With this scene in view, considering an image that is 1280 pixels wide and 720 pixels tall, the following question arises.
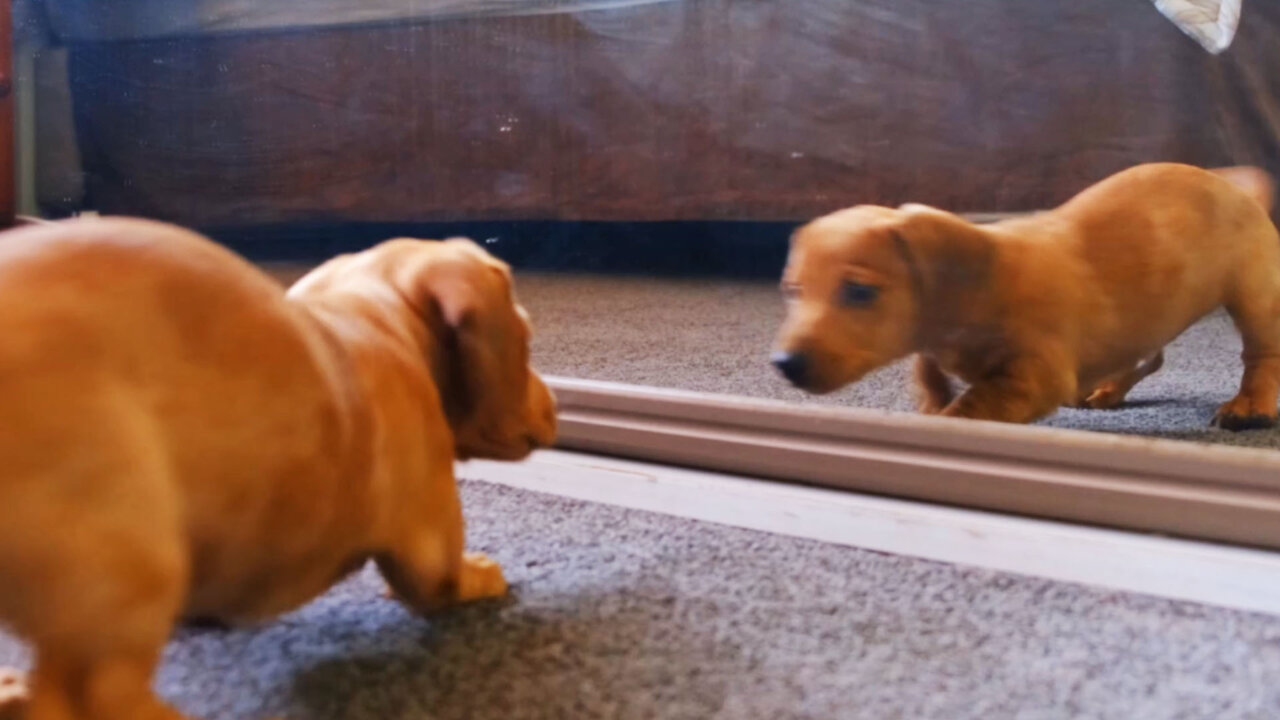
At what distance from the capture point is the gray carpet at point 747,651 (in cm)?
57

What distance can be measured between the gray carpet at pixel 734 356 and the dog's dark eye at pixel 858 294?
3.5 inches

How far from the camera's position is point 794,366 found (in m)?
0.99

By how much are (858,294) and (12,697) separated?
68 centimetres

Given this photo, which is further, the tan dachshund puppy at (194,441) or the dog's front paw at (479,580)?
the dog's front paw at (479,580)

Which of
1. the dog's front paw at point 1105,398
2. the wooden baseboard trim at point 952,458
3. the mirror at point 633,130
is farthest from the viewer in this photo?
the mirror at point 633,130

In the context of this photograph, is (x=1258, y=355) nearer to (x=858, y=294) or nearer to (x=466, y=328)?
(x=858, y=294)

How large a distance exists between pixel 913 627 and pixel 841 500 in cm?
24

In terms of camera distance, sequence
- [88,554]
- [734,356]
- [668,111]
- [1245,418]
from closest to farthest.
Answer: [88,554] < [1245,418] < [734,356] < [668,111]

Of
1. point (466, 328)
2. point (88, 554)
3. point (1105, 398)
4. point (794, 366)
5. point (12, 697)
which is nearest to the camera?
point (88, 554)

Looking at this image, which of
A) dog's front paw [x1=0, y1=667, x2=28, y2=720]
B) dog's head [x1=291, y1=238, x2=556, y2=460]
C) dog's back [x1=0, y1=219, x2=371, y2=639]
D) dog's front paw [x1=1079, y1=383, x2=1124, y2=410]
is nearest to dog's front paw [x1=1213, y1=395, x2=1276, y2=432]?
dog's front paw [x1=1079, y1=383, x2=1124, y2=410]

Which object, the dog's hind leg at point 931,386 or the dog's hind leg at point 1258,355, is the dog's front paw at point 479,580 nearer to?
the dog's hind leg at point 931,386

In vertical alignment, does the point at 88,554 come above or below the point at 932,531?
above

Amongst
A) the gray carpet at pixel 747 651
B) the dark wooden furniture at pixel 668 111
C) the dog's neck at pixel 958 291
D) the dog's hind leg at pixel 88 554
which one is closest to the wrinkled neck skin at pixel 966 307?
the dog's neck at pixel 958 291

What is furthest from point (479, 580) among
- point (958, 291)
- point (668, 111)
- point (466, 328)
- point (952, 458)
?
point (668, 111)
